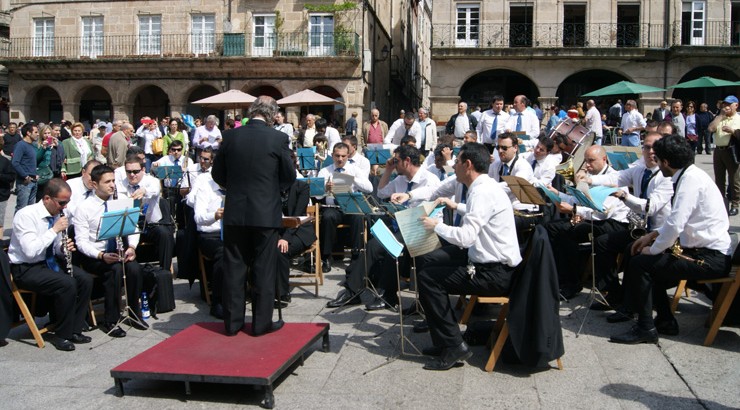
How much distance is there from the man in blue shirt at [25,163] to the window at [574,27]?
23.4 m

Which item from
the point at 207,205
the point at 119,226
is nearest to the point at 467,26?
the point at 207,205

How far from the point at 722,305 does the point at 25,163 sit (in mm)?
11063

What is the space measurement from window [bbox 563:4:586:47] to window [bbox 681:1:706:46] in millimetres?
4056

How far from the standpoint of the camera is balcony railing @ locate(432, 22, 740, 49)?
30.0 m

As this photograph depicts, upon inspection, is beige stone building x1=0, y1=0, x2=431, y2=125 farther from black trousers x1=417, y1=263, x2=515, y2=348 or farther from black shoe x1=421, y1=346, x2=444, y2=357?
black trousers x1=417, y1=263, x2=515, y2=348

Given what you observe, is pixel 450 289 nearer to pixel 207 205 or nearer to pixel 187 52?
pixel 207 205

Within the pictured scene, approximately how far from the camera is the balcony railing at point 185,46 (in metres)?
28.6

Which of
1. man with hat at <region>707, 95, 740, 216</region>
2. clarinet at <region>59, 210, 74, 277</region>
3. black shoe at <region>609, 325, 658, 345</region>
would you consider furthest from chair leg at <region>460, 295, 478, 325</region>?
man with hat at <region>707, 95, 740, 216</region>

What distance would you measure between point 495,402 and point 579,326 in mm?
2123

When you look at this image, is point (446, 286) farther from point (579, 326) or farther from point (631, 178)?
point (631, 178)

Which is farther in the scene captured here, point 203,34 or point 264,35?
point 203,34

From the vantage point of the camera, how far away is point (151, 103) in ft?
111

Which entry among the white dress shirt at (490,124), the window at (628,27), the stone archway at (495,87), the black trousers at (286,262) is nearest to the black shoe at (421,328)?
the black trousers at (286,262)

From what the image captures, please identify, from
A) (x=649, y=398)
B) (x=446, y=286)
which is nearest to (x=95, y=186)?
(x=446, y=286)
